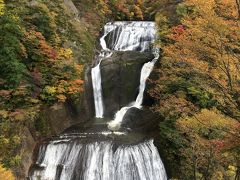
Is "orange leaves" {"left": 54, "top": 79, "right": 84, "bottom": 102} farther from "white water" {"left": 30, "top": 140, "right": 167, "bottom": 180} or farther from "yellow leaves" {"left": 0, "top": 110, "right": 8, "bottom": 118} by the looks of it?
"yellow leaves" {"left": 0, "top": 110, "right": 8, "bottom": 118}

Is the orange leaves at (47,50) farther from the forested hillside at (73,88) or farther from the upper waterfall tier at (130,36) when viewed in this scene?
the upper waterfall tier at (130,36)

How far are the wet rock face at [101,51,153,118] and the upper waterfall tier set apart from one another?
3.06 m

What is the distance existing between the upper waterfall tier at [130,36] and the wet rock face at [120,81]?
3063 millimetres

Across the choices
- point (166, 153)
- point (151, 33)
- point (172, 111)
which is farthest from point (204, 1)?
point (151, 33)

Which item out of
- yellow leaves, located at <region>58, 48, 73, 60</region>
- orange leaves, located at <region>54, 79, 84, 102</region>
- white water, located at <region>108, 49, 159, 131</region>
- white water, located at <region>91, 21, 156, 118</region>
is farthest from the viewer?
white water, located at <region>91, 21, 156, 118</region>

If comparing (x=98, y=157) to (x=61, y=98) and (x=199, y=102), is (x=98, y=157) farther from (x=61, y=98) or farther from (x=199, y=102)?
(x=199, y=102)

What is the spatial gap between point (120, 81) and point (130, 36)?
16.1 feet

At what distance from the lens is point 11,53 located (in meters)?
14.1

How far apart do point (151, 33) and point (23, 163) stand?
44.1 ft

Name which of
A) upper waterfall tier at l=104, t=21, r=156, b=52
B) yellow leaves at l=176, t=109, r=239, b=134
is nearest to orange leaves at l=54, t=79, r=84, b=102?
yellow leaves at l=176, t=109, r=239, b=134

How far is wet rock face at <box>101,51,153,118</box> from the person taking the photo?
62.1 feet

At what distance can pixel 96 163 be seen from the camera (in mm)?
13719

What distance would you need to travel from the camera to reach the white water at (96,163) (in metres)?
13.5

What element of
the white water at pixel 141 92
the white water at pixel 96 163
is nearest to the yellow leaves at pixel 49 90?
the white water at pixel 96 163
